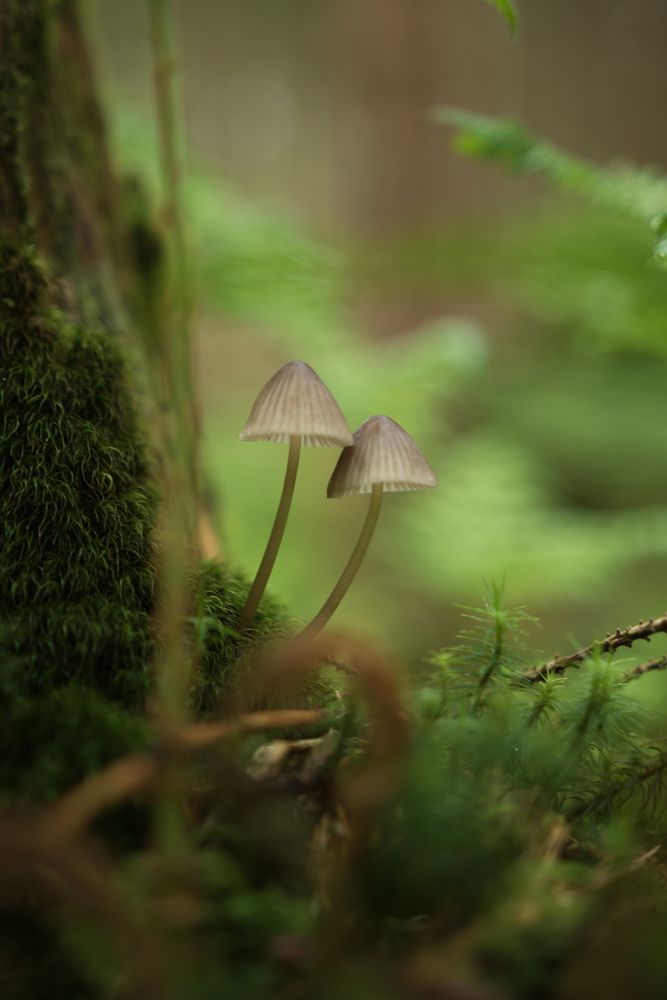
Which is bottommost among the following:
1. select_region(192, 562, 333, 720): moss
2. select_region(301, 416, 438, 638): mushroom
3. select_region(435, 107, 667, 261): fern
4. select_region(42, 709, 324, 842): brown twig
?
select_region(42, 709, 324, 842): brown twig

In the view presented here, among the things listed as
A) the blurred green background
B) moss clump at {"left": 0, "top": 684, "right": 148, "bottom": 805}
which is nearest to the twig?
moss clump at {"left": 0, "top": 684, "right": 148, "bottom": 805}

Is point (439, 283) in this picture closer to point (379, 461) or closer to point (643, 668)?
point (379, 461)

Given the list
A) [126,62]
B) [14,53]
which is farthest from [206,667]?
[126,62]

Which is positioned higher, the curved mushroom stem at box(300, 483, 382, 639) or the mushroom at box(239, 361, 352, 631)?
the mushroom at box(239, 361, 352, 631)

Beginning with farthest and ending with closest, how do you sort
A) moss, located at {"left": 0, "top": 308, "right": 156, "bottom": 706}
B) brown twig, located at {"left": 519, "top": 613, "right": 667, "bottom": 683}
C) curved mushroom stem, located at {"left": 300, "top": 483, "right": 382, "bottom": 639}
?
curved mushroom stem, located at {"left": 300, "top": 483, "right": 382, "bottom": 639} < brown twig, located at {"left": 519, "top": 613, "right": 667, "bottom": 683} < moss, located at {"left": 0, "top": 308, "right": 156, "bottom": 706}

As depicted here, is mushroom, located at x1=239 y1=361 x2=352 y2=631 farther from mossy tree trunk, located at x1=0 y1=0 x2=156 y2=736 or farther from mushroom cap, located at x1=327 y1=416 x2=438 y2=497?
mossy tree trunk, located at x1=0 y1=0 x2=156 y2=736

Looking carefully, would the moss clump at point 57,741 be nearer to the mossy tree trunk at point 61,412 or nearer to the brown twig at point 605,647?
the mossy tree trunk at point 61,412

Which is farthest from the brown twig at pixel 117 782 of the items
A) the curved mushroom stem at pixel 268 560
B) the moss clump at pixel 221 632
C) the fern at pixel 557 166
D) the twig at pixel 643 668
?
the fern at pixel 557 166
